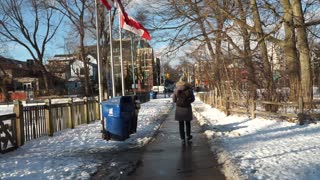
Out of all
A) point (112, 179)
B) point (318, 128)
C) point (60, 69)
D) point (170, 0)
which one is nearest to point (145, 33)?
point (170, 0)

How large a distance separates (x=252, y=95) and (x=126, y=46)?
42.6 m

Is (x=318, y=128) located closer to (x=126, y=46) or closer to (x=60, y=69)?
(x=126, y=46)

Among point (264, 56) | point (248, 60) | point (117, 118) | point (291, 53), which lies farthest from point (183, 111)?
point (248, 60)

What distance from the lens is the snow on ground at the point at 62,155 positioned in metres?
8.59

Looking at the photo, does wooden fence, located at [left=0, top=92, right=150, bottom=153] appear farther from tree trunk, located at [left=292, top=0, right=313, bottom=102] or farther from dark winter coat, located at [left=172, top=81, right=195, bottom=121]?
tree trunk, located at [left=292, top=0, right=313, bottom=102]

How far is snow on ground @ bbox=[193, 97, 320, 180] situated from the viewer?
7.83 metres

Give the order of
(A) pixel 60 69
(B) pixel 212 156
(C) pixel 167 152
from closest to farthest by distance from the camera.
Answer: (B) pixel 212 156, (C) pixel 167 152, (A) pixel 60 69

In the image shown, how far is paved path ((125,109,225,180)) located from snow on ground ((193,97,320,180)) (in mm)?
296

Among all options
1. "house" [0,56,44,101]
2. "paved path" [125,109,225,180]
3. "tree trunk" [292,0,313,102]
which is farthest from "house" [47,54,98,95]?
"paved path" [125,109,225,180]

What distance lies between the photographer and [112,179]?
320 inches

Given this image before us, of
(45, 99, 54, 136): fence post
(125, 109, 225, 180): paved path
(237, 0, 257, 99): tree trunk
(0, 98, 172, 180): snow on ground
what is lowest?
(125, 109, 225, 180): paved path

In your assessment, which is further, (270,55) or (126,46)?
(126,46)

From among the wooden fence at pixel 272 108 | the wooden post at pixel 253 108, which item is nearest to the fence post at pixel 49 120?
the wooden fence at pixel 272 108

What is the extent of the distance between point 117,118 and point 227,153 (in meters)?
3.99
